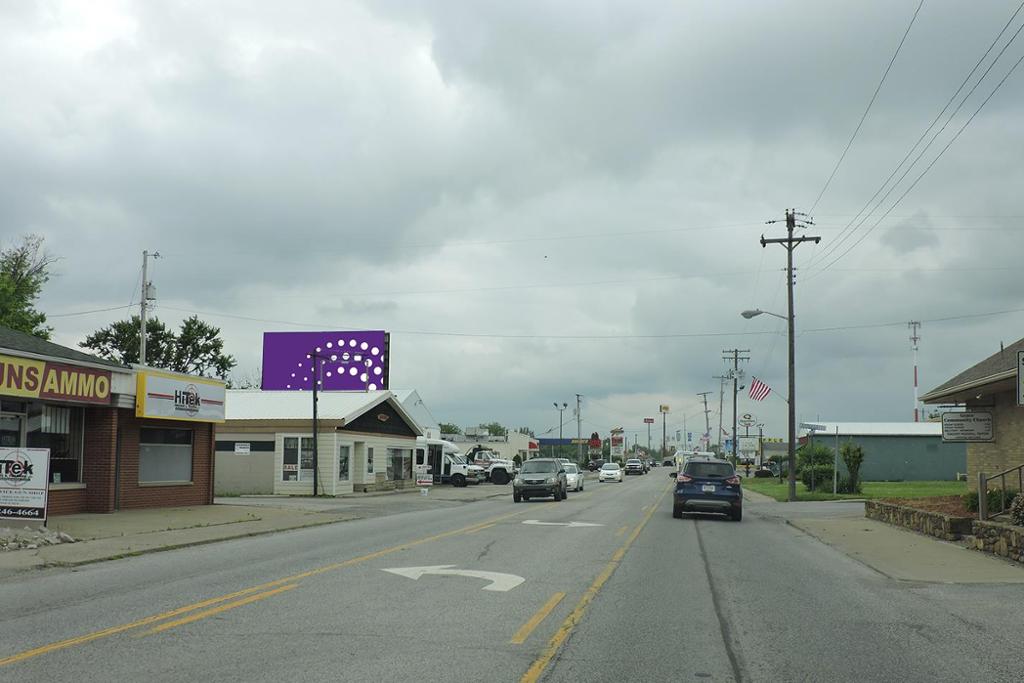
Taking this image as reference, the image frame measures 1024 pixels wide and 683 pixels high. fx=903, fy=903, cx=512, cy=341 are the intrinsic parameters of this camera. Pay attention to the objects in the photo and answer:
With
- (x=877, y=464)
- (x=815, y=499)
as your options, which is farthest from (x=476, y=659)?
(x=877, y=464)

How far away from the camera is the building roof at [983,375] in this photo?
20953 mm

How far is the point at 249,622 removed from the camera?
9.29 m

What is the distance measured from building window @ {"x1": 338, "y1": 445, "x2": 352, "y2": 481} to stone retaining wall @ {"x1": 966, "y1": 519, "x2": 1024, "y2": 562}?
92.5 ft

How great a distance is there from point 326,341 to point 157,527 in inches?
1343

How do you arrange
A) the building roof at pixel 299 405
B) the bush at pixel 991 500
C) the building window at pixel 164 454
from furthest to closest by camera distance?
1. the building roof at pixel 299 405
2. the building window at pixel 164 454
3. the bush at pixel 991 500

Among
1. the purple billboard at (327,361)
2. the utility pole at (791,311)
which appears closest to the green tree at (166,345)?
the purple billboard at (327,361)

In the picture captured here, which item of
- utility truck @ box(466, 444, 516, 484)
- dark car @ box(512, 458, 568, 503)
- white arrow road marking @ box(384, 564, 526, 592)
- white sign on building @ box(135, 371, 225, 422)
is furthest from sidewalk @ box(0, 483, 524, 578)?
utility truck @ box(466, 444, 516, 484)

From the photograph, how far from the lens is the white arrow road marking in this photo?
1196cm

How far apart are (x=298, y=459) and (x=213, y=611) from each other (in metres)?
31.1

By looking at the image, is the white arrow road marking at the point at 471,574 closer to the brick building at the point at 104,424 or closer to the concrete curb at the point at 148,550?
the concrete curb at the point at 148,550

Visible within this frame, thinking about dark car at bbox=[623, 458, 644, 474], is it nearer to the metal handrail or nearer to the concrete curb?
the concrete curb

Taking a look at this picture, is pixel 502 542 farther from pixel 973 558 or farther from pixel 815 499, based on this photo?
pixel 815 499

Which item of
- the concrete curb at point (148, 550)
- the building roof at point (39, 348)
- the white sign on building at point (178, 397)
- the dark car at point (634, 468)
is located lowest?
the dark car at point (634, 468)

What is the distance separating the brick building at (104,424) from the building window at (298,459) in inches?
399
